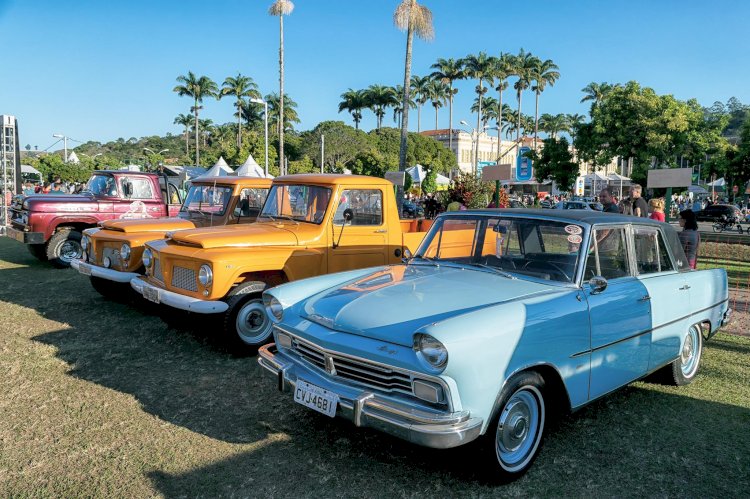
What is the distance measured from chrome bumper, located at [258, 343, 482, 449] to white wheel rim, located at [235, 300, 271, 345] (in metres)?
2.42

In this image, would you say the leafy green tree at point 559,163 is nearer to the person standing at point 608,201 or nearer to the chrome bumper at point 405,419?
the person standing at point 608,201

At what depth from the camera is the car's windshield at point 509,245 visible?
378cm

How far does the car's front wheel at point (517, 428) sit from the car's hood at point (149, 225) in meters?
5.64

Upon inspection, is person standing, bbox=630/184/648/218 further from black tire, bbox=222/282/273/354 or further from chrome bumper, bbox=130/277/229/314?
chrome bumper, bbox=130/277/229/314

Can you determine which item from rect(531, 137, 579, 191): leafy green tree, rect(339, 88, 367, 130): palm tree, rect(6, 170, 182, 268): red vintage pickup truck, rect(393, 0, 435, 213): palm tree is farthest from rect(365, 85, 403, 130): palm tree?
rect(6, 170, 182, 268): red vintage pickup truck

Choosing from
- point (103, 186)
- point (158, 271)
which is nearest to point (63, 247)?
point (103, 186)

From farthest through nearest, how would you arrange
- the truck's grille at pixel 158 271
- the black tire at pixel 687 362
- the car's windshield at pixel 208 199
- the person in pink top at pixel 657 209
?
the person in pink top at pixel 657 209
the car's windshield at pixel 208 199
the truck's grille at pixel 158 271
the black tire at pixel 687 362

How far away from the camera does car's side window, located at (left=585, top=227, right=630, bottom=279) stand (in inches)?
148

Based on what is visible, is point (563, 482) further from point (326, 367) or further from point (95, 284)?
point (95, 284)

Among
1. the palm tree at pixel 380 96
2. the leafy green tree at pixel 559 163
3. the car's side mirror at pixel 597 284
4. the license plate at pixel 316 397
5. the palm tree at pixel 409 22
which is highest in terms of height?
the palm tree at pixel 380 96

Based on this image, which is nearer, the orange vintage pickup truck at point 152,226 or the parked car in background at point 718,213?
the orange vintage pickup truck at point 152,226

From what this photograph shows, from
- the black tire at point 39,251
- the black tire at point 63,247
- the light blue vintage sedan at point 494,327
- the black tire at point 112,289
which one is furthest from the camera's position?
the black tire at point 39,251

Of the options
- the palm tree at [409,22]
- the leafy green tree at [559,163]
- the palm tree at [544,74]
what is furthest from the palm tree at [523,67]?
the palm tree at [409,22]

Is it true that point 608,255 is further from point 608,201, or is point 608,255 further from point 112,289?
point 112,289
